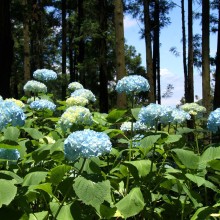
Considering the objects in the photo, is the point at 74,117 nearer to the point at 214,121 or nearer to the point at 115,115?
the point at 115,115

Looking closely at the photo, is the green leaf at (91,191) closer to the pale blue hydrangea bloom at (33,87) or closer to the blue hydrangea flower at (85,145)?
the blue hydrangea flower at (85,145)

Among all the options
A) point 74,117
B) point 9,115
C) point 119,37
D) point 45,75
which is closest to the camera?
point 9,115

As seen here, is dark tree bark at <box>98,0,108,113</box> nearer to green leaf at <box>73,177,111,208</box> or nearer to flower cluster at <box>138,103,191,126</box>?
flower cluster at <box>138,103,191,126</box>

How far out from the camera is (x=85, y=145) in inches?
77.5

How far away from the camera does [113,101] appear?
28.6m

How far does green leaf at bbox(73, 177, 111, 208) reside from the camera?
6.16ft

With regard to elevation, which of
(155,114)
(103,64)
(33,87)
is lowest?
(155,114)

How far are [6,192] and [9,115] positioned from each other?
1.88 feet

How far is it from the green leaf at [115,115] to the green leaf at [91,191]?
1341 millimetres

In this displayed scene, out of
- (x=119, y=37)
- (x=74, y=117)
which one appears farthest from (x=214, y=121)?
(x=119, y=37)

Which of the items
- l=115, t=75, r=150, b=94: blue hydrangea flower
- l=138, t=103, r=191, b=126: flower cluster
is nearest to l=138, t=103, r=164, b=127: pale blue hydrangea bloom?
l=138, t=103, r=191, b=126: flower cluster

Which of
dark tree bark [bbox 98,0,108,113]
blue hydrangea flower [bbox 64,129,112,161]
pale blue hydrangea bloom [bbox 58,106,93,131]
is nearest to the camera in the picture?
blue hydrangea flower [bbox 64,129,112,161]

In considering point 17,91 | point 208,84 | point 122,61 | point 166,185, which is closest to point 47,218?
point 166,185

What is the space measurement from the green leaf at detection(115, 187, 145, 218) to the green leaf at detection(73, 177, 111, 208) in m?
0.31
